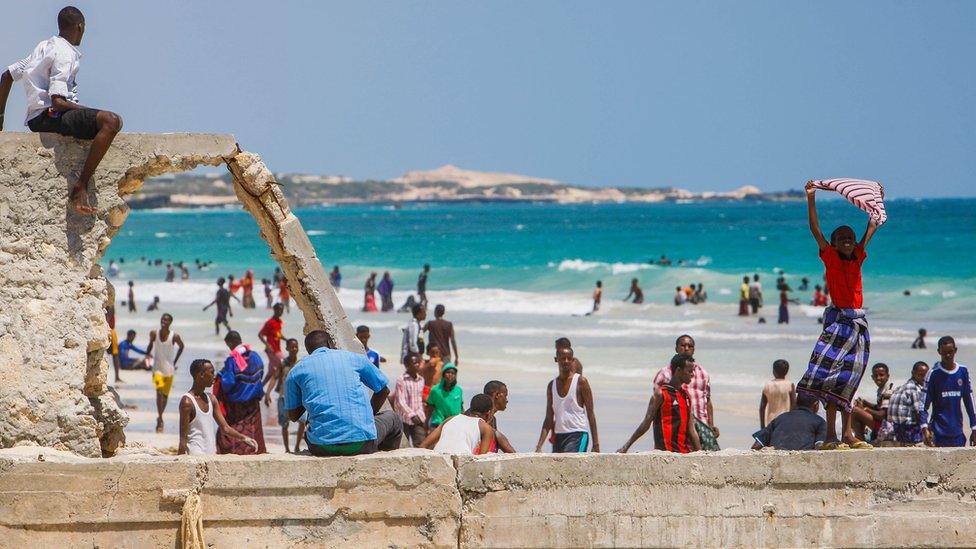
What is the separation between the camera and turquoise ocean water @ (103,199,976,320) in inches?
2169

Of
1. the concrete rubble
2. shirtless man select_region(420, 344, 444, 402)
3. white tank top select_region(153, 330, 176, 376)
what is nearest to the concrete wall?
the concrete rubble

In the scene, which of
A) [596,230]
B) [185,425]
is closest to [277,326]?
[185,425]

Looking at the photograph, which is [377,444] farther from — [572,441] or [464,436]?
[572,441]

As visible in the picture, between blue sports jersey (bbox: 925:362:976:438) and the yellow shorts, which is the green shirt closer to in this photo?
blue sports jersey (bbox: 925:362:976:438)

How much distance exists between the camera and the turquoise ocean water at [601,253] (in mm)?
55094

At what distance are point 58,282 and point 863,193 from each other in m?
5.03

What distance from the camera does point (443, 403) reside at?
11203 millimetres

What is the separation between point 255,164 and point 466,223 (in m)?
146

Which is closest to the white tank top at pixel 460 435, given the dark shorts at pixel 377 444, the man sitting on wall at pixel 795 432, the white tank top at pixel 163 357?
the dark shorts at pixel 377 444

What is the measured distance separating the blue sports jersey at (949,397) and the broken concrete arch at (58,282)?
6280 millimetres

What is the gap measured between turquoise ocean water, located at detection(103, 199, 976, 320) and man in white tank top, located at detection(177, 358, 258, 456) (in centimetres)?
3440

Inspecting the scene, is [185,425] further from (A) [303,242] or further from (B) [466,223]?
(B) [466,223]

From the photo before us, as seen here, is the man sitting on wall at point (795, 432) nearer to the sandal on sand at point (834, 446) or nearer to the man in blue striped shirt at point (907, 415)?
the sandal on sand at point (834, 446)

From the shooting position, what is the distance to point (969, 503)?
274 inches
